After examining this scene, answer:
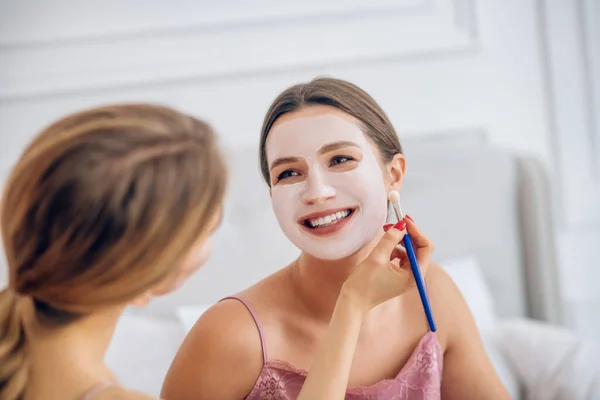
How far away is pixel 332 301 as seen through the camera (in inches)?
34.2

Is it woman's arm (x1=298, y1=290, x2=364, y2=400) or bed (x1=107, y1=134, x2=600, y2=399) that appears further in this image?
bed (x1=107, y1=134, x2=600, y2=399)

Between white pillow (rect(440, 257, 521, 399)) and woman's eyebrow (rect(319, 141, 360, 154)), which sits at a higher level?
woman's eyebrow (rect(319, 141, 360, 154))

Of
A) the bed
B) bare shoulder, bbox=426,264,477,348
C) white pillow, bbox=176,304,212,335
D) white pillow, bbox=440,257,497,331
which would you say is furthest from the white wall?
bare shoulder, bbox=426,264,477,348

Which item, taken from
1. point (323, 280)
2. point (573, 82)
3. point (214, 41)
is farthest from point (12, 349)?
point (573, 82)

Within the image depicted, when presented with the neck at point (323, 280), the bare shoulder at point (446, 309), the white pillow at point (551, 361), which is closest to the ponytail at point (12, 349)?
the neck at point (323, 280)

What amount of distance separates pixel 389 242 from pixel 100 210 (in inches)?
11.2

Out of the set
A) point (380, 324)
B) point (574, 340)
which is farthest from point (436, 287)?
point (574, 340)

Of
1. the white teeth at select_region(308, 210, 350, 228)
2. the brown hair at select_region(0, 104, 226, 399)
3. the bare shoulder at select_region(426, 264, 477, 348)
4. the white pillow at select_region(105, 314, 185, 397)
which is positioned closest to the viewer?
the brown hair at select_region(0, 104, 226, 399)

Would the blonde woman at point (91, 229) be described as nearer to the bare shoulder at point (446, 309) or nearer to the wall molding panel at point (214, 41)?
the bare shoulder at point (446, 309)

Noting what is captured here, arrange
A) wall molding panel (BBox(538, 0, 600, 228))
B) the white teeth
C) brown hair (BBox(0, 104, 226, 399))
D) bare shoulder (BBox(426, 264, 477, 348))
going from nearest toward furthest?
brown hair (BBox(0, 104, 226, 399)) < the white teeth < bare shoulder (BBox(426, 264, 477, 348)) < wall molding panel (BBox(538, 0, 600, 228))

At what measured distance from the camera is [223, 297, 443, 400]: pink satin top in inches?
32.8

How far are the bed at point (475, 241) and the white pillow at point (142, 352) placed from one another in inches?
2.8

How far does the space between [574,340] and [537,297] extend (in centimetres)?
30

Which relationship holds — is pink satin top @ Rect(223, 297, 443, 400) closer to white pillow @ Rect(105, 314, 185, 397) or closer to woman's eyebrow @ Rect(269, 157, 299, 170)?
woman's eyebrow @ Rect(269, 157, 299, 170)
